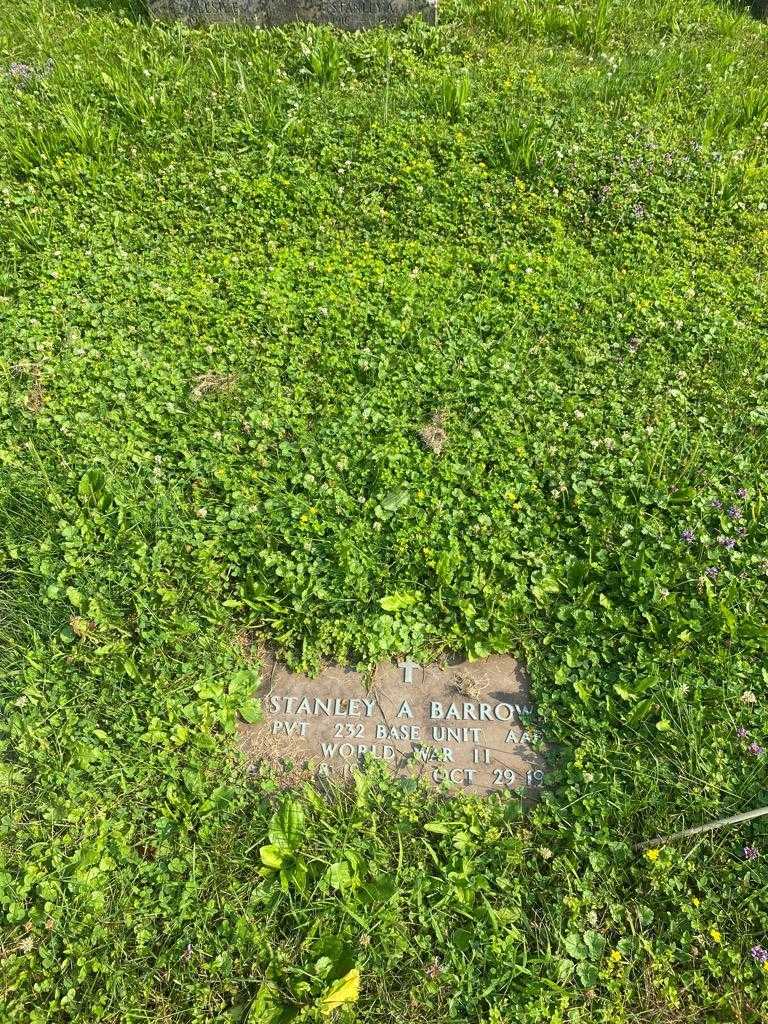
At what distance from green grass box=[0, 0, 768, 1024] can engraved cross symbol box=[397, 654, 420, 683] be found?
0.08 m

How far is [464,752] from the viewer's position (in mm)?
3246

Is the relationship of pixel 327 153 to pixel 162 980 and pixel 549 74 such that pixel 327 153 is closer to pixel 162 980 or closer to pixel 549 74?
pixel 549 74

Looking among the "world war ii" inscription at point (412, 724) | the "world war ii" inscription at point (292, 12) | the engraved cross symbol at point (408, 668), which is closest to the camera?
the "world war ii" inscription at point (412, 724)

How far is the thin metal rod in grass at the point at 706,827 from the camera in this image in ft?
9.22

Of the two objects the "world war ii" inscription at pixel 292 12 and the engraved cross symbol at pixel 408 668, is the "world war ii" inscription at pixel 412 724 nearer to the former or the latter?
the engraved cross symbol at pixel 408 668

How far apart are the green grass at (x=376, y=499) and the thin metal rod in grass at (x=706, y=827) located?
0.06 meters

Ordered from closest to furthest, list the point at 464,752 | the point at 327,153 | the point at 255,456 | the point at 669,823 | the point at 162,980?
the point at 162,980 → the point at 669,823 → the point at 464,752 → the point at 255,456 → the point at 327,153

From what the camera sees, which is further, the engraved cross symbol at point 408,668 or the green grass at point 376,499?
the engraved cross symbol at point 408,668

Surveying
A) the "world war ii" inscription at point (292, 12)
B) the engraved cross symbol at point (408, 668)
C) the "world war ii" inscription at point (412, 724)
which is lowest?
the "world war ii" inscription at point (412, 724)

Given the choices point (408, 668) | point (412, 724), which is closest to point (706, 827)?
point (412, 724)

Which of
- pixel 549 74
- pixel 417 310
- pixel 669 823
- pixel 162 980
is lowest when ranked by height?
pixel 162 980

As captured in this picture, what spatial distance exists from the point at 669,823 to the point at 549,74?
19.1ft

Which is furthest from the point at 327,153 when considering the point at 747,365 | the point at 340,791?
the point at 340,791

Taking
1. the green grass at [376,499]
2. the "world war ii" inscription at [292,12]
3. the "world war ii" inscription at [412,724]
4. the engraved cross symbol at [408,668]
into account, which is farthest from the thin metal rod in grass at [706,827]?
the "world war ii" inscription at [292,12]
